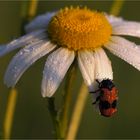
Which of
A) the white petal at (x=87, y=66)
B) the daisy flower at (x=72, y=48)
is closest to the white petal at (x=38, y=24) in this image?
the daisy flower at (x=72, y=48)

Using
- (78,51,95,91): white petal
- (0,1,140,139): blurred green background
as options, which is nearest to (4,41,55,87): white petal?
(78,51,95,91): white petal

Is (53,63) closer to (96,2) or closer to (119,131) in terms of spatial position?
(119,131)

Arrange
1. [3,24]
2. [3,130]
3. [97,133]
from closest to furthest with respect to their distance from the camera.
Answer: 1. [3,130]
2. [97,133]
3. [3,24]

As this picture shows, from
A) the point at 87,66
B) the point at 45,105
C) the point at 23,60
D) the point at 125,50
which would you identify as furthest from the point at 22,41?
the point at 45,105

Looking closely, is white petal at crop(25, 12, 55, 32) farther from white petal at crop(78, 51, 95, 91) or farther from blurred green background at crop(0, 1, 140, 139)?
blurred green background at crop(0, 1, 140, 139)

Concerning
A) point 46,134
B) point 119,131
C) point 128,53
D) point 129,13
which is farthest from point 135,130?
point 128,53

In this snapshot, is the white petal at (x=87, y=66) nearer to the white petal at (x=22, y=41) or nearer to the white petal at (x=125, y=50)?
the white petal at (x=125, y=50)
